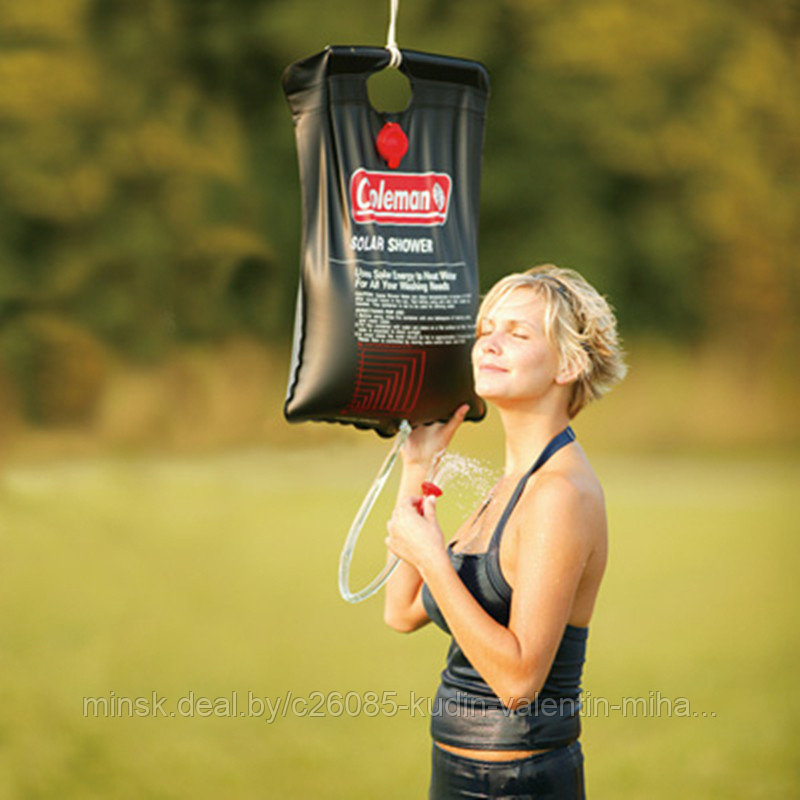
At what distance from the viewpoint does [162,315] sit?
3.15 m

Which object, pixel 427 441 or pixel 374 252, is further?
pixel 427 441

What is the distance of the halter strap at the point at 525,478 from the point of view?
1.40m

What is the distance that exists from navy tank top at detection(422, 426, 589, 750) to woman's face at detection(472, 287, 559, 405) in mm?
80

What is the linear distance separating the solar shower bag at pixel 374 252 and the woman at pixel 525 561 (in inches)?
4.5

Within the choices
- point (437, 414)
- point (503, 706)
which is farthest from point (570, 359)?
point (503, 706)

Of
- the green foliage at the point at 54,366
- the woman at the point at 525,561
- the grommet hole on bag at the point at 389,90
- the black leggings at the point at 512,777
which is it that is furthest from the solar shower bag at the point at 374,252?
the green foliage at the point at 54,366

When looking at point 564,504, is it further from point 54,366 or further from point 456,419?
point 54,366

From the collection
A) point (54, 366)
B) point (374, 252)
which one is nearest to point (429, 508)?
point (374, 252)

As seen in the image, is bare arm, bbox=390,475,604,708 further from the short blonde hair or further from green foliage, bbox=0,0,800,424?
green foliage, bbox=0,0,800,424

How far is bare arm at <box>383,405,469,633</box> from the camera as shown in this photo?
160 centimetres

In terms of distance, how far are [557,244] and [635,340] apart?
377mm

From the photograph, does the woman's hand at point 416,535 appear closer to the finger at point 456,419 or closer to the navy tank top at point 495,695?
the navy tank top at point 495,695

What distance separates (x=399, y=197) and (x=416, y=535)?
48cm

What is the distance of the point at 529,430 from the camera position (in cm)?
146
